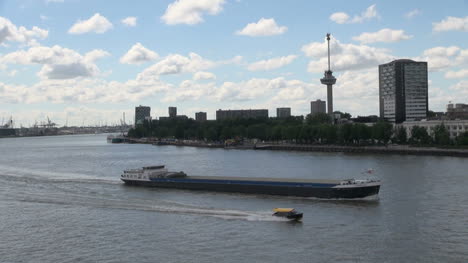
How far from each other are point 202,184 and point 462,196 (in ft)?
62.4

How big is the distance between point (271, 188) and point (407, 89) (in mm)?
123069

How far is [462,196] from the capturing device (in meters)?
33.2

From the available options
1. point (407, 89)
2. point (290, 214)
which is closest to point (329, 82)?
point (407, 89)

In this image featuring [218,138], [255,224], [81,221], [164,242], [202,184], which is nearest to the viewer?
[164,242]

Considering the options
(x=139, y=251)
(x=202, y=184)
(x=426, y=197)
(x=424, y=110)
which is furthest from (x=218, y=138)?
(x=139, y=251)

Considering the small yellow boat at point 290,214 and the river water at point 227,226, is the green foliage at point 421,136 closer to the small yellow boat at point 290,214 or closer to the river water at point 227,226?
the river water at point 227,226

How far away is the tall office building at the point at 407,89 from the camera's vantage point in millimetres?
150000

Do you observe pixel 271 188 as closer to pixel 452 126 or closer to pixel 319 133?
pixel 452 126

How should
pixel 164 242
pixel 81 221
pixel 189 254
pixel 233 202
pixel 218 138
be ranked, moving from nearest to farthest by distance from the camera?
pixel 189 254, pixel 164 242, pixel 81 221, pixel 233 202, pixel 218 138

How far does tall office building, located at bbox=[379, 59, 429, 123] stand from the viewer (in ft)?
492

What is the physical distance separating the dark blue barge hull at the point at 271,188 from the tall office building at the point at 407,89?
119065mm

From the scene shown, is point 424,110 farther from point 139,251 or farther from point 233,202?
point 139,251

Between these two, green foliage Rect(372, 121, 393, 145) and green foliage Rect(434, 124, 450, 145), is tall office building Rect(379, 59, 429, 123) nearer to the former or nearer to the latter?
green foliage Rect(372, 121, 393, 145)

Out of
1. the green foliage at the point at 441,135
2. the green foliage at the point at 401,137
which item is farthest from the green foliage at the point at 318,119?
the green foliage at the point at 441,135
